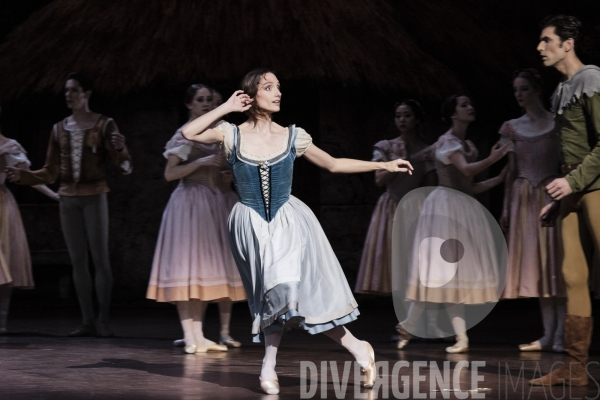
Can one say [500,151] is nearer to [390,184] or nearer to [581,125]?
[390,184]

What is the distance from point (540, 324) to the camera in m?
9.40

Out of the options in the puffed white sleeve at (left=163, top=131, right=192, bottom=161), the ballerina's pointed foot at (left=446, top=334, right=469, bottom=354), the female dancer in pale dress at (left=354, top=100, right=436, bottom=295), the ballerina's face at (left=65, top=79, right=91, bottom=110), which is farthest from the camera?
the ballerina's face at (left=65, top=79, right=91, bottom=110)

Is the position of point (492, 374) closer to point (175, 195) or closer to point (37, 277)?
point (175, 195)

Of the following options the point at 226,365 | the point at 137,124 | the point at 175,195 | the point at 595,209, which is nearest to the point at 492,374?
the point at 595,209

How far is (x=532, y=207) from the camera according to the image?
7.59 meters

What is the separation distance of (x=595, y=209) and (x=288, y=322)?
1696 mm

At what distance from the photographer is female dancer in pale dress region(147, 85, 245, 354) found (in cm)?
753

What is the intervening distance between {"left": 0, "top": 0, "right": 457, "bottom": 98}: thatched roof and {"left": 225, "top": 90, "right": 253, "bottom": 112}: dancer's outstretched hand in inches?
208

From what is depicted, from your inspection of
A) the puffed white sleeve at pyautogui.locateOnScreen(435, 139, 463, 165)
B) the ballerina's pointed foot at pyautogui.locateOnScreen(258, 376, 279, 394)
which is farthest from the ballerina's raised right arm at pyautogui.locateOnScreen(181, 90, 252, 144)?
the puffed white sleeve at pyautogui.locateOnScreen(435, 139, 463, 165)

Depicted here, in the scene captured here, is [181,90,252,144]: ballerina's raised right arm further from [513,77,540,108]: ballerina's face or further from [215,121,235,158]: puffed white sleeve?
[513,77,540,108]: ballerina's face

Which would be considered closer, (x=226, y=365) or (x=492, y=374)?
(x=492, y=374)

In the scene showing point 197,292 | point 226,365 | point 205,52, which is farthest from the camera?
point 205,52

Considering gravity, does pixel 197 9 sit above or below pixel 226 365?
above

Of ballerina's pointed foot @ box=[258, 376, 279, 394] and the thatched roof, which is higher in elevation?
the thatched roof
